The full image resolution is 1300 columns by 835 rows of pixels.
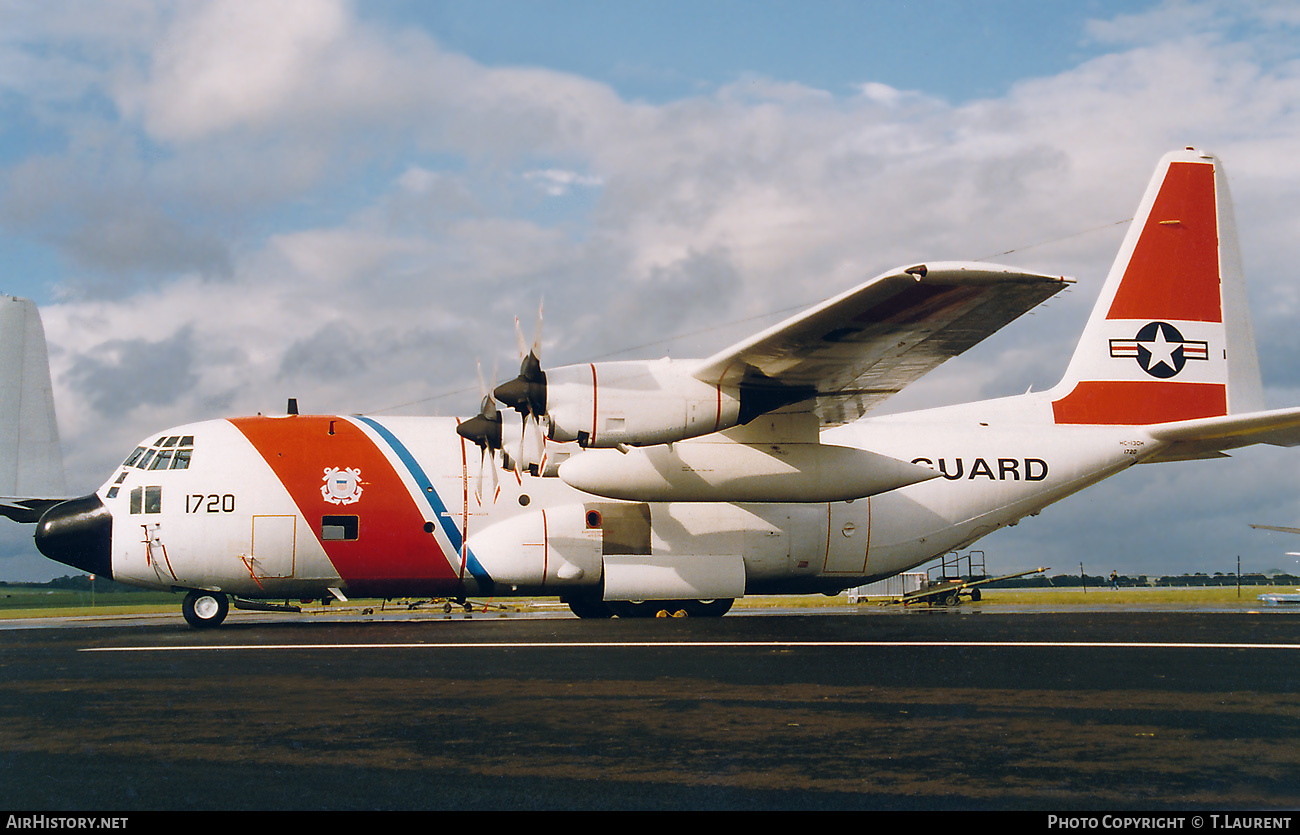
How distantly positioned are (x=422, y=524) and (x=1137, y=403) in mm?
13522

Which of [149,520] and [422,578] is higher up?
[149,520]

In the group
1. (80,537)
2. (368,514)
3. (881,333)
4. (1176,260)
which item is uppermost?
(1176,260)

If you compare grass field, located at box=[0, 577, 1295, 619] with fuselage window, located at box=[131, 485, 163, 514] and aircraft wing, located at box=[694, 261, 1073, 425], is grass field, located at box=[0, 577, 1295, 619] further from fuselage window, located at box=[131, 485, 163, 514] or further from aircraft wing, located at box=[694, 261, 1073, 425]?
aircraft wing, located at box=[694, 261, 1073, 425]

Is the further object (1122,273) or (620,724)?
(1122,273)

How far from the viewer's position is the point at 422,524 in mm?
14852

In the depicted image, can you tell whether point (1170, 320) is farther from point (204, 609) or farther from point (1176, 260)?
point (204, 609)

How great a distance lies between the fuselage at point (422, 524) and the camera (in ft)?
47.9

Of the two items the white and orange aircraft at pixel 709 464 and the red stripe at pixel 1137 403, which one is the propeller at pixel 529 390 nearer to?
the white and orange aircraft at pixel 709 464

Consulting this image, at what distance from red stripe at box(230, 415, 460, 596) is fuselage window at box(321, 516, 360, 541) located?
59mm

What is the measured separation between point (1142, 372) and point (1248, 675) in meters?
10.3

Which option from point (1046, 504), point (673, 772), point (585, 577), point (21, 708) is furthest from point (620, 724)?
point (1046, 504)

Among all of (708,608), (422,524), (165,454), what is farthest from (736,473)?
(165,454)

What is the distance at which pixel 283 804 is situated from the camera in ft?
12.5

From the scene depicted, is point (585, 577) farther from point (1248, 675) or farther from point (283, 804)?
point (283, 804)
